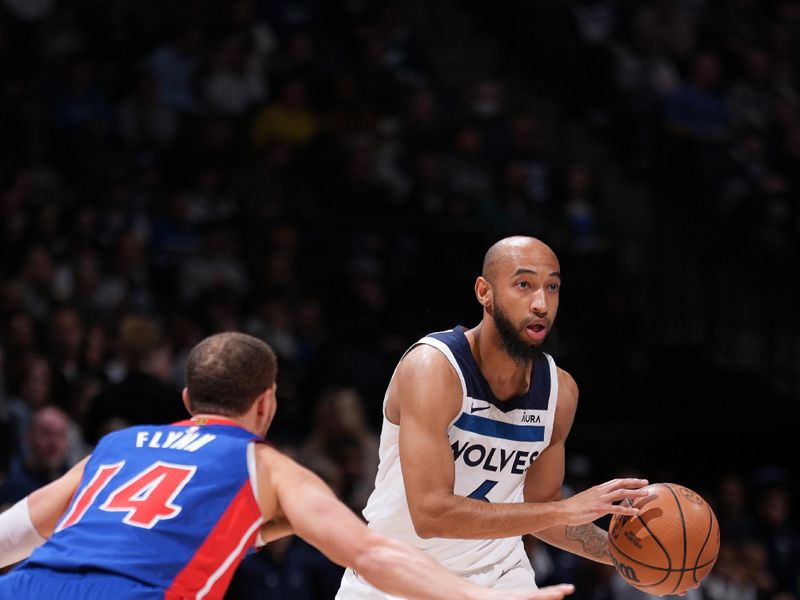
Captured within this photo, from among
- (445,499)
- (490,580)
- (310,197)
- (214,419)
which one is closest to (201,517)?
(214,419)

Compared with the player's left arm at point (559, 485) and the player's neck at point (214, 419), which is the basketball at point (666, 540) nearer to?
the player's left arm at point (559, 485)

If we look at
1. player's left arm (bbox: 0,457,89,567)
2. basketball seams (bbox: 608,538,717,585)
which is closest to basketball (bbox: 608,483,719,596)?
basketball seams (bbox: 608,538,717,585)

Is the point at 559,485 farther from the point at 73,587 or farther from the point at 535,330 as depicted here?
the point at 73,587

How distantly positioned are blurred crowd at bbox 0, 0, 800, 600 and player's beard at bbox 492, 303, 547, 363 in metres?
3.11

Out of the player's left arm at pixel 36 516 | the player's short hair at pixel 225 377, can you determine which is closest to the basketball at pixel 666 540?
the player's short hair at pixel 225 377

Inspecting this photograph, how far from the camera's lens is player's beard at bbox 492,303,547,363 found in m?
4.72

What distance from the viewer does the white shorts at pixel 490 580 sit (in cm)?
488

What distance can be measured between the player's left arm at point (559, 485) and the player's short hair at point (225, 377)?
60.3 inches

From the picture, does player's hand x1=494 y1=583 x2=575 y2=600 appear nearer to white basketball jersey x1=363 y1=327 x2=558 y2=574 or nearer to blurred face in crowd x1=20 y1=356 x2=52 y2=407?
white basketball jersey x1=363 y1=327 x2=558 y2=574

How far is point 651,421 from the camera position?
1105 centimetres

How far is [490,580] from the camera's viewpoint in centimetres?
495

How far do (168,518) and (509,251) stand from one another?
177 cm

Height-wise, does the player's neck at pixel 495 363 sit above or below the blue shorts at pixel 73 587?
above

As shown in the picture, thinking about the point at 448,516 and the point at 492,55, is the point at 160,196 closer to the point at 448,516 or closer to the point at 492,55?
the point at 492,55
